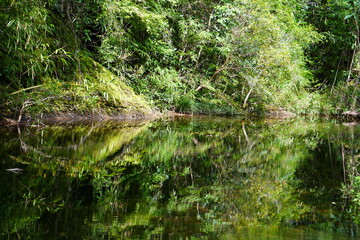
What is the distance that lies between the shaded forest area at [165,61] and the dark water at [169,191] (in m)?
2.41

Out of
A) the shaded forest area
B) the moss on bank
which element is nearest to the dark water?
the moss on bank

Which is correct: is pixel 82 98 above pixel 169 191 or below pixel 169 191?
above

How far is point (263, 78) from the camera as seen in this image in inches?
477

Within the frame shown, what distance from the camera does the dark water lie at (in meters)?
1.67

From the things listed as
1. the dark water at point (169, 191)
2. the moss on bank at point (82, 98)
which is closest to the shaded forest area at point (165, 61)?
the moss on bank at point (82, 98)

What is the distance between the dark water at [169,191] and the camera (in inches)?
65.8

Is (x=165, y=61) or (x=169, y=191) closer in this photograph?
(x=169, y=191)

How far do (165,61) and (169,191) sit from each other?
29.0ft

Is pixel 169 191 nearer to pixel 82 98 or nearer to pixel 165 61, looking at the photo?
pixel 82 98

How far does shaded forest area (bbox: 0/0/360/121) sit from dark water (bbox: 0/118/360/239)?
7.91ft

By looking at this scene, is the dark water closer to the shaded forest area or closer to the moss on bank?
the moss on bank

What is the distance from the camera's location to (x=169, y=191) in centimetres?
241

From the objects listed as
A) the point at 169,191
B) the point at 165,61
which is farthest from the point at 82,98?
the point at 169,191

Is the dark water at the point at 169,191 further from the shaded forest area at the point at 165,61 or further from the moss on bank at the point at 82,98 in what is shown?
the shaded forest area at the point at 165,61
